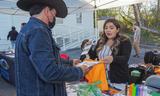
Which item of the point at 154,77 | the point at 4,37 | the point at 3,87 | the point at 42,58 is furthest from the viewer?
the point at 4,37

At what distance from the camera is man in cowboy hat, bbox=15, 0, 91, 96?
939 millimetres

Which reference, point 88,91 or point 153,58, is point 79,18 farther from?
point 88,91

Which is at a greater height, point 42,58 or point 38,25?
point 38,25

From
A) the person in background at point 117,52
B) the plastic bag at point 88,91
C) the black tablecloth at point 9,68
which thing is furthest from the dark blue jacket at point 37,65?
the black tablecloth at point 9,68

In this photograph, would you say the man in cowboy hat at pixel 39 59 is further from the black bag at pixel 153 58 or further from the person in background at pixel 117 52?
the black bag at pixel 153 58

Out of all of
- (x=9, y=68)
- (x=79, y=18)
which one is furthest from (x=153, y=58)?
(x=79, y=18)

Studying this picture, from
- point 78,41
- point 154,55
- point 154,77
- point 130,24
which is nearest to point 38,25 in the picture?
point 154,77

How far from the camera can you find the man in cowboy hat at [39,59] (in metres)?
0.94

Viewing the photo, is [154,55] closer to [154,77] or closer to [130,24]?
[154,77]

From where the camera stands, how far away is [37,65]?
0.94 m

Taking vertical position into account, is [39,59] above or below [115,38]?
below

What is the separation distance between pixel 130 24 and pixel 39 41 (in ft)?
65.0

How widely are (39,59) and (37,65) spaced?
0.17ft

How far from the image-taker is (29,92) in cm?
105
